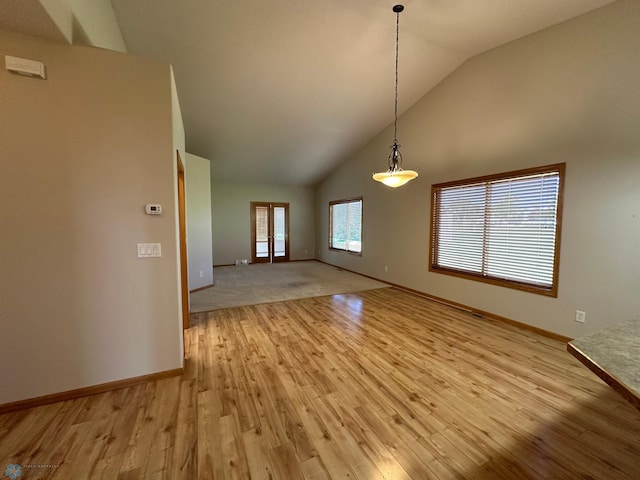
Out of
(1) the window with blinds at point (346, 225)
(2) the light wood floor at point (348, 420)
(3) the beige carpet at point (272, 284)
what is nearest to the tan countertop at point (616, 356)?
(2) the light wood floor at point (348, 420)

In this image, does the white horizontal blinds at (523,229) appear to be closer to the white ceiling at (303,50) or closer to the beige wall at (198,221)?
the white ceiling at (303,50)

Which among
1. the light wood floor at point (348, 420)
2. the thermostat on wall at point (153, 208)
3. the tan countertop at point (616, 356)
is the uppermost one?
the thermostat on wall at point (153, 208)

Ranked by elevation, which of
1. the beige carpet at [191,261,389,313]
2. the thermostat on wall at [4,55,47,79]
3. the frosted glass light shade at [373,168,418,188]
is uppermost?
the thermostat on wall at [4,55,47,79]

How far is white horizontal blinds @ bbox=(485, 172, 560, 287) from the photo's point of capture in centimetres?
321

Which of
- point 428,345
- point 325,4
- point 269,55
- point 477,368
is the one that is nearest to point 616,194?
point 477,368

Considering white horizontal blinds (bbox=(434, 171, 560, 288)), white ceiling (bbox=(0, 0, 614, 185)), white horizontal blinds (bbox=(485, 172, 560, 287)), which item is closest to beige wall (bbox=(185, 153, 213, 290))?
white ceiling (bbox=(0, 0, 614, 185))

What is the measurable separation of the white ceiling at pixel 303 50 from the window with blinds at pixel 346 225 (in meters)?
2.22

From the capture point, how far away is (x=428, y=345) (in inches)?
116

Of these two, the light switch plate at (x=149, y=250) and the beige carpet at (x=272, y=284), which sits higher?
the light switch plate at (x=149, y=250)

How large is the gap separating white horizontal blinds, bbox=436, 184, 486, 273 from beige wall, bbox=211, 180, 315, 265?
5483 mm

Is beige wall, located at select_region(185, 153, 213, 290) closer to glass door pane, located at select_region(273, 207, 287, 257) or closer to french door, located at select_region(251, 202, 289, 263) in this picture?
french door, located at select_region(251, 202, 289, 263)

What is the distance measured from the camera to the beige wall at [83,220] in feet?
6.07

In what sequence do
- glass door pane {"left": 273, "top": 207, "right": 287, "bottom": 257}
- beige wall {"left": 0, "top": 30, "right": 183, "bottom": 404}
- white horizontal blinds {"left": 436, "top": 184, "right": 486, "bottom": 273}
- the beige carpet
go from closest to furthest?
beige wall {"left": 0, "top": 30, "right": 183, "bottom": 404} → white horizontal blinds {"left": 436, "top": 184, "right": 486, "bottom": 273} → the beige carpet → glass door pane {"left": 273, "top": 207, "right": 287, "bottom": 257}

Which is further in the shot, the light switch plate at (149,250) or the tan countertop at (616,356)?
the light switch plate at (149,250)
